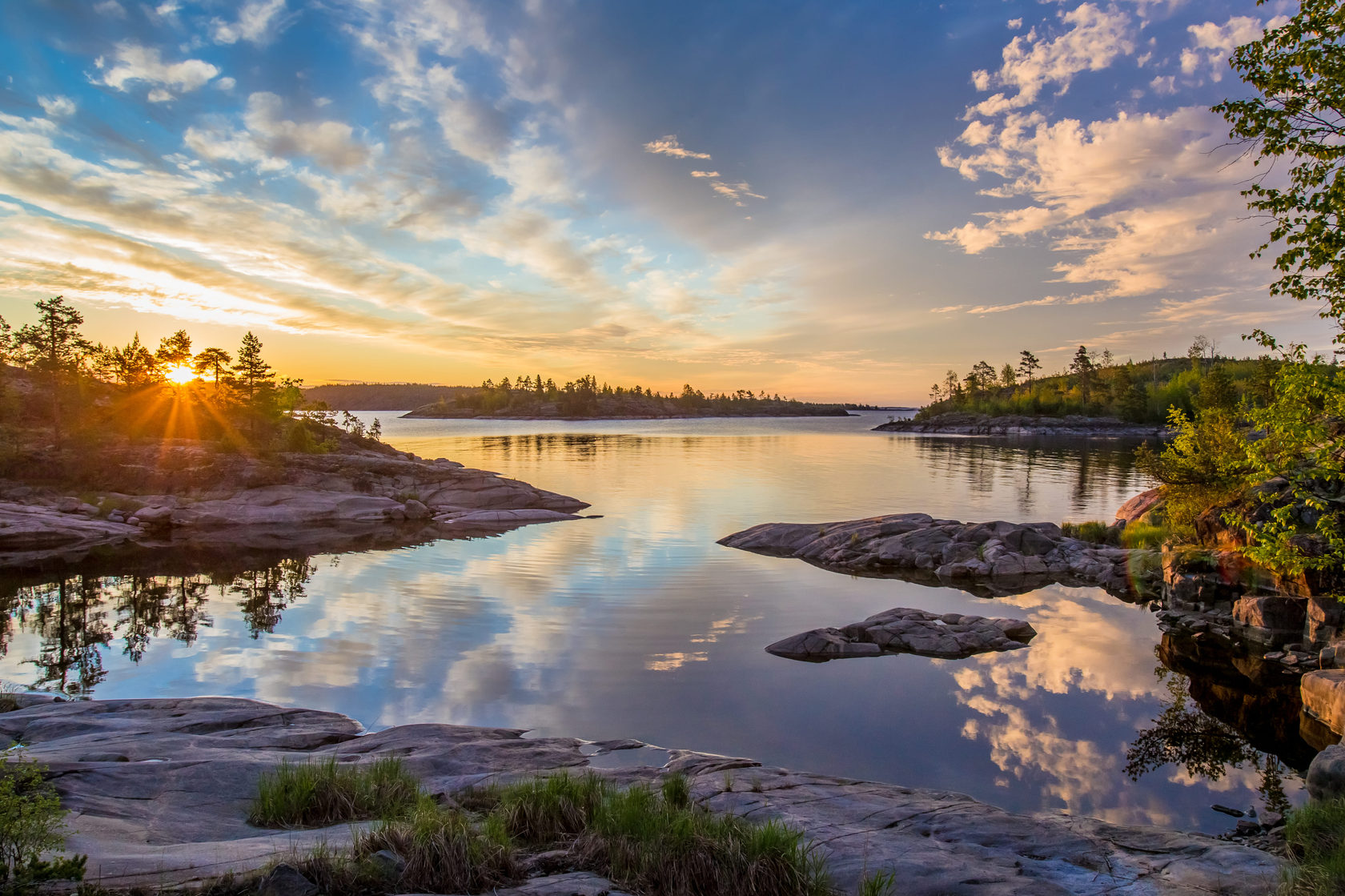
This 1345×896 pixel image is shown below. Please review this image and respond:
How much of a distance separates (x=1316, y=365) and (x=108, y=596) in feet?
154

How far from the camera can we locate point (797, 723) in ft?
60.6

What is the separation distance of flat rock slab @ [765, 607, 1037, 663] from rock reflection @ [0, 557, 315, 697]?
21954 millimetres

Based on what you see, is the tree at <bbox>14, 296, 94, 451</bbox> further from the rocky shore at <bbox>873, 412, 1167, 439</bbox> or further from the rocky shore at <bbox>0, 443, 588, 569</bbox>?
the rocky shore at <bbox>873, 412, 1167, 439</bbox>

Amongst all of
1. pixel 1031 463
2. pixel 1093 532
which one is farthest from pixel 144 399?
pixel 1031 463

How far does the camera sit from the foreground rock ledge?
8.91m

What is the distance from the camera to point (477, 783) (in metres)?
12.2

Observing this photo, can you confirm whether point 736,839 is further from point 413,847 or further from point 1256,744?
point 1256,744

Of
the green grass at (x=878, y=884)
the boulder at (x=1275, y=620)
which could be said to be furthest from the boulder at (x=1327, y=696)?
the green grass at (x=878, y=884)

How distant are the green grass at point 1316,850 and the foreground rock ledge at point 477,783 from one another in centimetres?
61

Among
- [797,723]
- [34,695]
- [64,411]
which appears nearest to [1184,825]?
[797,723]

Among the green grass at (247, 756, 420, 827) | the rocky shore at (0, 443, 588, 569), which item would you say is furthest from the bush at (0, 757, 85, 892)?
the rocky shore at (0, 443, 588, 569)

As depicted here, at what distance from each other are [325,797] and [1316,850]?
602 inches

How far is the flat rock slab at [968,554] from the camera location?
35031 millimetres

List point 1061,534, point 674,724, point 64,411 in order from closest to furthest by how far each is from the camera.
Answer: point 674,724
point 1061,534
point 64,411
